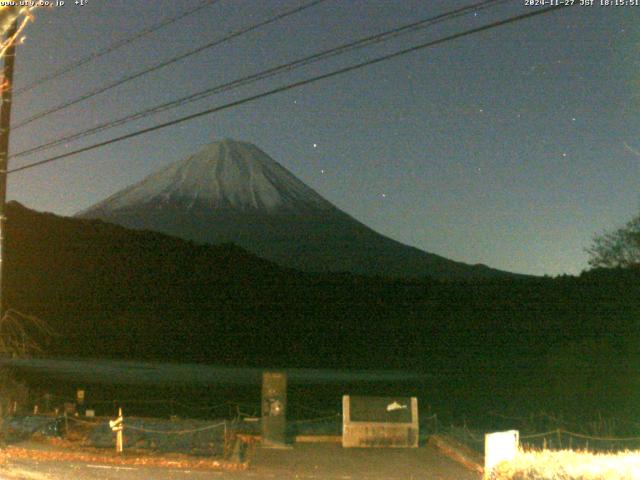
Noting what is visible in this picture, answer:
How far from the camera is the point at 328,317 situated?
93.8 metres

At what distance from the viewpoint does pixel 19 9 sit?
9.45m

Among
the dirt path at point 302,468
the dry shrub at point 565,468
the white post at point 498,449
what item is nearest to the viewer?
the dry shrub at point 565,468

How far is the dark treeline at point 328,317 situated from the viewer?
5647 cm

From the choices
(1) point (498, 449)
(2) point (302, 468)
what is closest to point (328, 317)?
(2) point (302, 468)

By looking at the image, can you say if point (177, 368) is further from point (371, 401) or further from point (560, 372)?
point (371, 401)

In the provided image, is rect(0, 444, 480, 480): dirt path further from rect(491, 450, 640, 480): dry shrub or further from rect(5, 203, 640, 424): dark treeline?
rect(5, 203, 640, 424): dark treeline

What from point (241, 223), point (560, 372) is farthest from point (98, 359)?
point (241, 223)

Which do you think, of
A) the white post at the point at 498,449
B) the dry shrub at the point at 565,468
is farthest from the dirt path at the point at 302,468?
the dry shrub at the point at 565,468

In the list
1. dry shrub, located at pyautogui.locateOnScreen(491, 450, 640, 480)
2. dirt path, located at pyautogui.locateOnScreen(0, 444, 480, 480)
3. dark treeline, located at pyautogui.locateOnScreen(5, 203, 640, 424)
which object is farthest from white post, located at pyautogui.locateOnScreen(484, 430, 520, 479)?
dark treeline, located at pyautogui.locateOnScreen(5, 203, 640, 424)

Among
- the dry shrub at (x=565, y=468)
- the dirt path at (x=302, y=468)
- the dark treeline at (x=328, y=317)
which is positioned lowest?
the dirt path at (x=302, y=468)

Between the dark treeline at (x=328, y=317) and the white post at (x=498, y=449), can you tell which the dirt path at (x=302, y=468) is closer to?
the white post at (x=498, y=449)

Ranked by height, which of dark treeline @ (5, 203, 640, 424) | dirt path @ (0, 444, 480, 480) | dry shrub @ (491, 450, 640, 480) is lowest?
dirt path @ (0, 444, 480, 480)

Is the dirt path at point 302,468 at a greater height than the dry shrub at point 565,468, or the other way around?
the dry shrub at point 565,468

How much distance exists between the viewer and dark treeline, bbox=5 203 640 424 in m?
56.5
